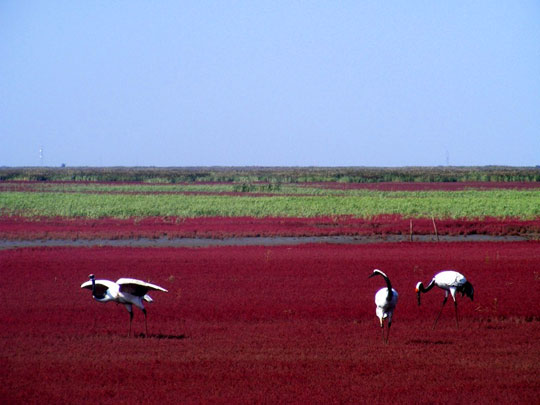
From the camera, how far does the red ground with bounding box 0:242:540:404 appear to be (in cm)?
920

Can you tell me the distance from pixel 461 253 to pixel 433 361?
1554 centimetres

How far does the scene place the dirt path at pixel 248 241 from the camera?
31.7 metres

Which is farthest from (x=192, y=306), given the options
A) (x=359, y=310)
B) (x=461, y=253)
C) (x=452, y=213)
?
(x=452, y=213)

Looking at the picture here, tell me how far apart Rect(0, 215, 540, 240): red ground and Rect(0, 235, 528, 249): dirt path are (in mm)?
719

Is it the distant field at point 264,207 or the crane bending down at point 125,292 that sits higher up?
the crane bending down at point 125,292

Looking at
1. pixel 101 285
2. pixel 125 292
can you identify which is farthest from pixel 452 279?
pixel 101 285

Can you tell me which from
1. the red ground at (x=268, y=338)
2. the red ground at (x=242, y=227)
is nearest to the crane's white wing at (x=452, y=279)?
the red ground at (x=268, y=338)

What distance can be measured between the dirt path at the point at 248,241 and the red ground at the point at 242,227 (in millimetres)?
719

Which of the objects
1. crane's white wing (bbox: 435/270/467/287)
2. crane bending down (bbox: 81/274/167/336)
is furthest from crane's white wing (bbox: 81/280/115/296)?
crane's white wing (bbox: 435/270/467/287)

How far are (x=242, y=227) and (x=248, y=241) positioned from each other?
15.9 feet

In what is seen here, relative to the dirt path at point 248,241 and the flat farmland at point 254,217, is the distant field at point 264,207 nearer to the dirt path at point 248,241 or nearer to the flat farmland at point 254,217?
the flat farmland at point 254,217

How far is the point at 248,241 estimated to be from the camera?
32.8 metres

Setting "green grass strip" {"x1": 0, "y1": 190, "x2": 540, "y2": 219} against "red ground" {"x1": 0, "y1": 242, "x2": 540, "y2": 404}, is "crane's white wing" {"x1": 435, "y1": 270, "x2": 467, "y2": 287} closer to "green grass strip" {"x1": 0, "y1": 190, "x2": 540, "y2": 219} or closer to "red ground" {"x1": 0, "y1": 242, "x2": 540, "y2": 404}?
"red ground" {"x1": 0, "y1": 242, "x2": 540, "y2": 404}

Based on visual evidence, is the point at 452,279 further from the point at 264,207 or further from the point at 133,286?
the point at 264,207
